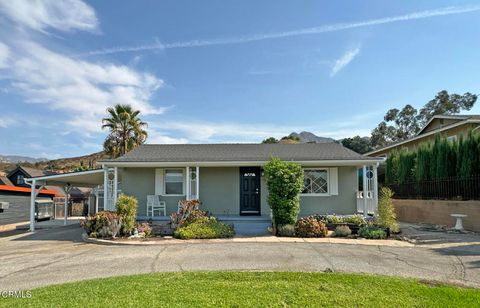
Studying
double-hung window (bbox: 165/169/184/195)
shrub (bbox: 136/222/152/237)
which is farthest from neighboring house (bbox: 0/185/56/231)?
shrub (bbox: 136/222/152/237)

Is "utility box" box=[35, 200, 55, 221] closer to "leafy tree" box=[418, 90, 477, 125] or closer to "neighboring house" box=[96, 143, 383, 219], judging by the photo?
"neighboring house" box=[96, 143, 383, 219]

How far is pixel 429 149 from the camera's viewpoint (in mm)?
15875

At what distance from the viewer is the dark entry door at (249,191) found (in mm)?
14997

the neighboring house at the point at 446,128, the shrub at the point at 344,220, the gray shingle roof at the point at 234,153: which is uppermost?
the neighboring house at the point at 446,128

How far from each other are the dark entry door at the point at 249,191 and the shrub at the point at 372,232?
4.87 metres

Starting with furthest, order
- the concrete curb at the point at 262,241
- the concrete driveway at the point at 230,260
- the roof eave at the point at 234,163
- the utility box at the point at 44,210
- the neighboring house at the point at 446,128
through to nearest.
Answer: the utility box at the point at 44,210
the neighboring house at the point at 446,128
the roof eave at the point at 234,163
the concrete curb at the point at 262,241
the concrete driveway at the point at 230,260

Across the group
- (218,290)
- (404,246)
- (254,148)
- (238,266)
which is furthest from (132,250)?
(254,148)

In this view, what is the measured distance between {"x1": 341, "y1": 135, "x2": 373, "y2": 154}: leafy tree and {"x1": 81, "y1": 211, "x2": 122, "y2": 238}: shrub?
40.7 meters

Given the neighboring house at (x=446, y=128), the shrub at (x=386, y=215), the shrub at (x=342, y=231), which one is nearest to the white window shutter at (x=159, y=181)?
the shrub at (x=342, y=231)

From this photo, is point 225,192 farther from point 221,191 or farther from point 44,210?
point 44,210

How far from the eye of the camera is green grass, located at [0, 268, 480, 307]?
4785 mm

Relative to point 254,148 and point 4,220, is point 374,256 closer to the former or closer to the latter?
point 254,148

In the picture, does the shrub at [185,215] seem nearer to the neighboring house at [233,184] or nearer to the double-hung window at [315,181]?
the neighboring house at [233,184]

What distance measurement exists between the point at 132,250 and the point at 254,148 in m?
9.05
